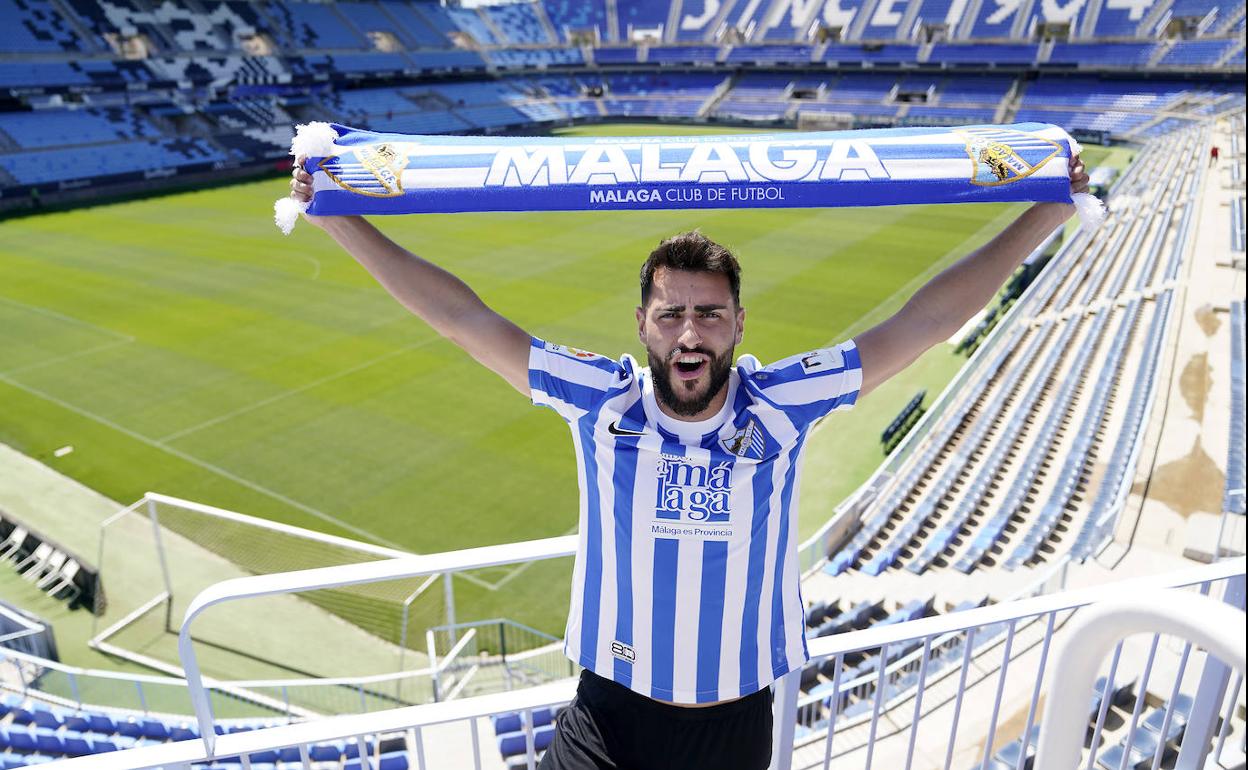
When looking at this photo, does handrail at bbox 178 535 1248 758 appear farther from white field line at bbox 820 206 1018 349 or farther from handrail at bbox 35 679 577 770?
white field line at bbox 820 206 1018 349

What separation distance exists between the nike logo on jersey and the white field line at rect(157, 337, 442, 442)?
1382 centimetres

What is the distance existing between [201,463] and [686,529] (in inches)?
509

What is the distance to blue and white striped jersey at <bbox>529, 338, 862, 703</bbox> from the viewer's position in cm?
240

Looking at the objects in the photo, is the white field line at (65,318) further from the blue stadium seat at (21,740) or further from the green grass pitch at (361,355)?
the blue stadium seat at (21,740)

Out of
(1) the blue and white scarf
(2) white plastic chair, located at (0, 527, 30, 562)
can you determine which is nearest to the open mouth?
(1) the blue and white scarf

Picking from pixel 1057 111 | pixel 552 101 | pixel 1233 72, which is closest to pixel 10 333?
pixel 552 101

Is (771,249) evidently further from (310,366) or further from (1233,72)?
(1233,72)

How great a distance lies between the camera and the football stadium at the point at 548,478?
2.69m

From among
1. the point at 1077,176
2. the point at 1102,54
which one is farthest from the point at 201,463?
the point at 1102,54

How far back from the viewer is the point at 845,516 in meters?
10.7

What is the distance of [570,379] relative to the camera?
258 cm

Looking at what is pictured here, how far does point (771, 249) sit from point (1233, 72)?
37113mm

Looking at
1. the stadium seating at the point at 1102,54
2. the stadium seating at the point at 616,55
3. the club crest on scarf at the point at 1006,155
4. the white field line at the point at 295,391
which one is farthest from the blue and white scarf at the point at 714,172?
the stadium seating at the point at 616,55

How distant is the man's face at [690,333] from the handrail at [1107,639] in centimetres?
114
